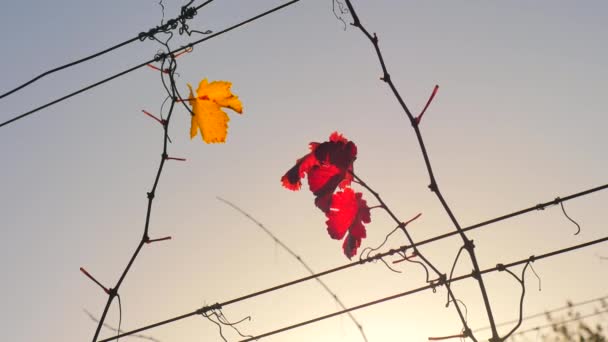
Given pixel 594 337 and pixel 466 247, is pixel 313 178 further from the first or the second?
pixel 594 337

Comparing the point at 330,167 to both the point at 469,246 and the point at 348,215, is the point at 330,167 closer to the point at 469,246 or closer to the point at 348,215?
the point at 348,215

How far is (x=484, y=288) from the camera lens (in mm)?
1298

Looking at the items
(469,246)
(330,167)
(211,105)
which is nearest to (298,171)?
(330,167)

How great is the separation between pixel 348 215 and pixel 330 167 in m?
0.17

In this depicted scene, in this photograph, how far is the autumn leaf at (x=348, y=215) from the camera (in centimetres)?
181

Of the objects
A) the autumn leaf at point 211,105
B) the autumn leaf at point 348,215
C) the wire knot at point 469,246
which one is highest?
the autumn leaf at point 211,105

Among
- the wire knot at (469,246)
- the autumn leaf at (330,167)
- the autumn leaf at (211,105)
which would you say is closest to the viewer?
the wire knot at (469,246)

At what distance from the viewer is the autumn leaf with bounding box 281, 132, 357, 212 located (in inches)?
68.6

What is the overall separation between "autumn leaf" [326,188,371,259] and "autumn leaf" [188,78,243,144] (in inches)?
17.0

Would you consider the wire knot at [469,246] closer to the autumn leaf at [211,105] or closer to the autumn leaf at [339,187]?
the autumn leaf at [339,187]

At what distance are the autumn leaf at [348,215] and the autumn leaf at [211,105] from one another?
0.43m

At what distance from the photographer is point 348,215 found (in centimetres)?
181

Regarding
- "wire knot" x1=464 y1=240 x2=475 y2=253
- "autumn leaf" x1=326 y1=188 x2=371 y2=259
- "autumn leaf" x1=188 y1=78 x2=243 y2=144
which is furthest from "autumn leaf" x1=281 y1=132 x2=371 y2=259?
"wire knot" x1=464 y1=240 x2=475 y2=253

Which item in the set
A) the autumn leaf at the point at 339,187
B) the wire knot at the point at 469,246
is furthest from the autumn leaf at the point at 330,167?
the wire knot at the point at 469,246
